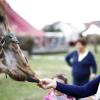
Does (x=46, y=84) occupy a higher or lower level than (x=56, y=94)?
higher

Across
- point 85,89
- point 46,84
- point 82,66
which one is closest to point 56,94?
point 85,89

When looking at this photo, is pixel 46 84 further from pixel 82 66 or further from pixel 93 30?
pixel 82 66

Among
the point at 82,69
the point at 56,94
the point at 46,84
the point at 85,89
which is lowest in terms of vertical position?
the point at 82,69

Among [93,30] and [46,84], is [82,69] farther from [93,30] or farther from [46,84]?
[46,84]

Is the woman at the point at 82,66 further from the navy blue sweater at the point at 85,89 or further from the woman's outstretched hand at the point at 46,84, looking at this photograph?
the woman's outstretched hand at the point at 46,84

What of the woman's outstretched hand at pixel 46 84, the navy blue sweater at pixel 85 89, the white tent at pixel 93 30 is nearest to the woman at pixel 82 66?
the white tent at pixel 93 30

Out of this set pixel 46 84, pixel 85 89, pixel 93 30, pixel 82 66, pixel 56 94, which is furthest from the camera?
pixel 82 66

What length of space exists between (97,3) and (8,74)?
143 cm

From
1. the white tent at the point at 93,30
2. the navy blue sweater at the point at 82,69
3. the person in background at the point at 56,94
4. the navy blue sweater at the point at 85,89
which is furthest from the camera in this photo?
the navy blue sweater at the point at 82,69

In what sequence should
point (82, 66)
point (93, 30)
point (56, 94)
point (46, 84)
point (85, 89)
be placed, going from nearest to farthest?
point (46, 84), point (85, 89), point (93, 30), point (56, 94), point (82, 66)

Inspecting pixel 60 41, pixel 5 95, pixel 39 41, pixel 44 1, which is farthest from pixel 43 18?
pixel 60 41

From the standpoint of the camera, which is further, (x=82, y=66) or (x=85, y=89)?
(x=82, y=66)

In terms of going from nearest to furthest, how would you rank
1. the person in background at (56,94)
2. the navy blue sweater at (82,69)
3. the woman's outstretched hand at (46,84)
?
the woman's outstretched hand at (46,84)
the person in background at (56,94)
the navy blue sweater at (82,69)

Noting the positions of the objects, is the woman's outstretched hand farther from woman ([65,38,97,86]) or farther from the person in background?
woman ([65,38,97,86])
